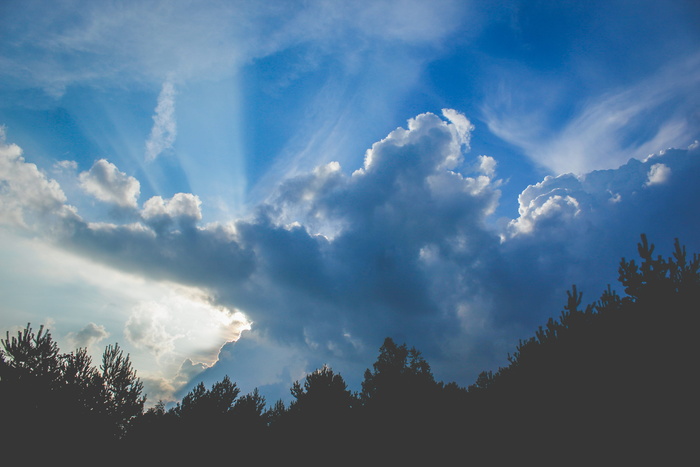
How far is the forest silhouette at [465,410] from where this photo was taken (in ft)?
18.7

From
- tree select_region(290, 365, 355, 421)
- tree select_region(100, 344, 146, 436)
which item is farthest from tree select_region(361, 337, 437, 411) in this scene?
tree select_region(100, 344, 146, 436)

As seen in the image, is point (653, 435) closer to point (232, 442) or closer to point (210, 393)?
point (232, 442)

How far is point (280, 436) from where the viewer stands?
2247cm

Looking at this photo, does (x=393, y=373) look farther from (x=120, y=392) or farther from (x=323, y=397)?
(x=120, y=392)

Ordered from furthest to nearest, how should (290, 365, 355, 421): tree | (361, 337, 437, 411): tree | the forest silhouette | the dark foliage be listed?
(361, 337, 437, 411): tree < (290, 365, 355, 421): tree < the dark foliage < the forest silhouette

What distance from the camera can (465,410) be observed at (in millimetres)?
12742

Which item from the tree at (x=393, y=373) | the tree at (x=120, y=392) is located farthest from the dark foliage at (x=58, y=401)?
the tree at (x=393, y=373)

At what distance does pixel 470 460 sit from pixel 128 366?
20.2m

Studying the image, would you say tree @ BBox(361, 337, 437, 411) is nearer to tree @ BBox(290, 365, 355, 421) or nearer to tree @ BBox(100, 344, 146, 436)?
tree @ BBox(290, 365, 355, 421)

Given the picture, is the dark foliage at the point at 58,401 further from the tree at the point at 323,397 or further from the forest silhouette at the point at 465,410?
the tree at the point at 323,397

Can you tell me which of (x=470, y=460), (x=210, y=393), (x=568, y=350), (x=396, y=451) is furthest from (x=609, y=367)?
(x=210, y=393)

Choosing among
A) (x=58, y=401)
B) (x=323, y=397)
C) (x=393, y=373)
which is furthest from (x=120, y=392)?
(x=393, y=373)

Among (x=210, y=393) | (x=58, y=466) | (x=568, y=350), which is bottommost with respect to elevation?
(x=58, y=466)

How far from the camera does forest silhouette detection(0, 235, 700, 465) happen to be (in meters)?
5.70
